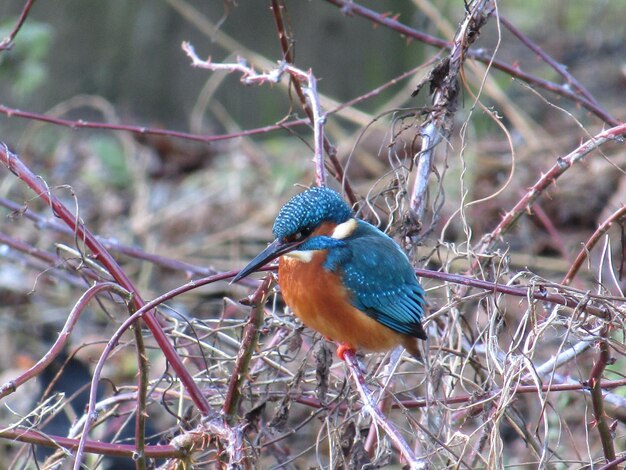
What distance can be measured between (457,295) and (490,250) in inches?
6.9

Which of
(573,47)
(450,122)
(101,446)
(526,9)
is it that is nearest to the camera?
(101,446)

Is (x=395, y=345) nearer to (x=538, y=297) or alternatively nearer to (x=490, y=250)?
(x=490, y=250)

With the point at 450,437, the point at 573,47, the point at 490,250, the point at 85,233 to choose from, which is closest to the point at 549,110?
the point at 573,47

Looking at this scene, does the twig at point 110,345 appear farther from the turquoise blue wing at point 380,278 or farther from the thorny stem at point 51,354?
the turquoise blue wing at point 380,278

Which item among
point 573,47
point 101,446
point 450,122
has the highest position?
point 573,47

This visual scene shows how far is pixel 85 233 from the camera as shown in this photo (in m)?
1.85

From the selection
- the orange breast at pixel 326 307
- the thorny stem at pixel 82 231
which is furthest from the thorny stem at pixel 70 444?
the orange breast at pixel 326 307

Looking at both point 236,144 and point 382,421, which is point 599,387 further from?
point 236,144

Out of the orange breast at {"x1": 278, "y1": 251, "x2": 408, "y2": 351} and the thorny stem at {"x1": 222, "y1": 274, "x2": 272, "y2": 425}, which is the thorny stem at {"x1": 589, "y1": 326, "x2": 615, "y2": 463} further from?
the thorny stem at {"x1": 222, "y1": 274, "x2": 272, "y2": 425}

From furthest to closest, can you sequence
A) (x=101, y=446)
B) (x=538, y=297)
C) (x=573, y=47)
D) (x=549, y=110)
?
(x=573, y=47) → (x=549, y=110) → (x=538, y=297) → (x=101, y=446)

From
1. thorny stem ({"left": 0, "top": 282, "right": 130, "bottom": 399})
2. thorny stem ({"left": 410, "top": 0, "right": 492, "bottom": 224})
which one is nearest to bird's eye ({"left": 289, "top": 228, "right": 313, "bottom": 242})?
thorny stem ({"left": 410, "top": 0, "right": 492, "bottom": 224})

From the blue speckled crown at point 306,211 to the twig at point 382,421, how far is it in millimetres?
381

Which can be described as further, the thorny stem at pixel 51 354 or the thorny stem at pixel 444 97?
the thorny stem at pixel 444 97

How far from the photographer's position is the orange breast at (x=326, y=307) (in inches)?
90.2
